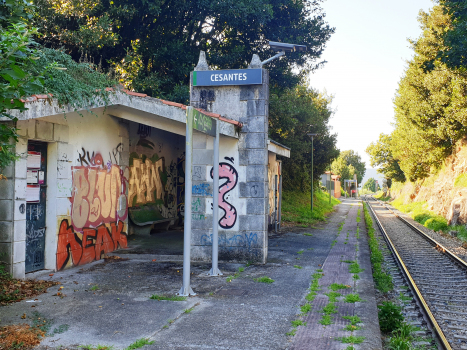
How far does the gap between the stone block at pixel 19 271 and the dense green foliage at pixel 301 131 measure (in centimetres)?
1422

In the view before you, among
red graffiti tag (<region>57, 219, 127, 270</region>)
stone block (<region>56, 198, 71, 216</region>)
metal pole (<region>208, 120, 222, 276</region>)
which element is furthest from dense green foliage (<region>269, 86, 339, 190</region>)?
stone block (<region>56, 198, 71, 216</region>)

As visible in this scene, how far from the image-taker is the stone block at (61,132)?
A: 780cm

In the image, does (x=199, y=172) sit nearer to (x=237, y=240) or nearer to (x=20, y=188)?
(x=237, y=240)

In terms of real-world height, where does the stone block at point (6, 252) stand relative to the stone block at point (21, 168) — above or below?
below

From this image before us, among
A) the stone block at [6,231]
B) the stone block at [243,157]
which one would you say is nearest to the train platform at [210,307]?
the stone block at [6,231]

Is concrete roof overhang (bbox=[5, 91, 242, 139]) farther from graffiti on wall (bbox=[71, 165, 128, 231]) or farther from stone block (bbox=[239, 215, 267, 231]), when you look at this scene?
stone block (bbox=[239, 215, 267, 231])

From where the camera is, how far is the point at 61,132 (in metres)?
7.95

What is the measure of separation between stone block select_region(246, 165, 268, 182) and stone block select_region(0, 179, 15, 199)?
475 centimetres

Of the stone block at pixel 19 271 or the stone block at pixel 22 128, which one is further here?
the stone block at pixel 22 128

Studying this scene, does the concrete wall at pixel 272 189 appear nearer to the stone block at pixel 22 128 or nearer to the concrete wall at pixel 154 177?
the concrete wall at pixel 154 177

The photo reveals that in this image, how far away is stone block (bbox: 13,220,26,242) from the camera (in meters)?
6.64

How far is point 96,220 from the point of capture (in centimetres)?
920

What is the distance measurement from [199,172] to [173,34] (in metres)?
9.52

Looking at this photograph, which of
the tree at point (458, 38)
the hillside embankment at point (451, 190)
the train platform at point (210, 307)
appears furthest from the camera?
the hillside embankment at point (451, 190)
